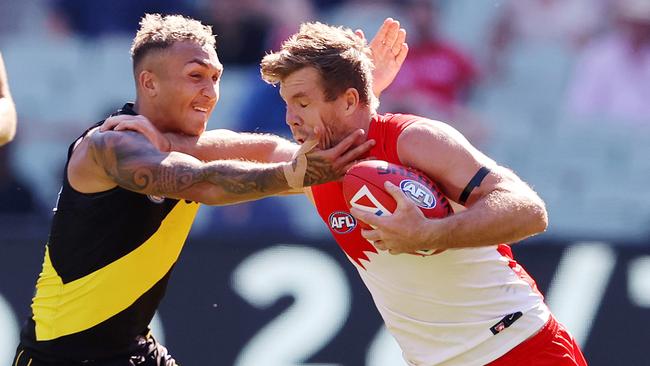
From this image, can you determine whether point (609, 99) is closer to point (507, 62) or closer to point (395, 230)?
point (507, 62)

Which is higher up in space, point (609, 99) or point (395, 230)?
point (395, 230)

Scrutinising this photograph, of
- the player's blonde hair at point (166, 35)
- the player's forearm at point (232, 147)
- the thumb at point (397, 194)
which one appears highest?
the player's blonde hair at point (166, 35)

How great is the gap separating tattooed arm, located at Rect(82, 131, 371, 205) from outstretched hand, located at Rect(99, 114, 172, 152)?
39 mm

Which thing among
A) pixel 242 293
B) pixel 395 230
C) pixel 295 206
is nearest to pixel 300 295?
pixel 242 293

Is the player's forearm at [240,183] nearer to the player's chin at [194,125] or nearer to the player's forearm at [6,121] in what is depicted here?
the player's chin at [194,125]

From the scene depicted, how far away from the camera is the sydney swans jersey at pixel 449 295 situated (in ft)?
15.3

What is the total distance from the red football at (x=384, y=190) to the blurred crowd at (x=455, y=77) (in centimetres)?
496

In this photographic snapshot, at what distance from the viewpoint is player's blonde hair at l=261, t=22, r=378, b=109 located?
183 inches

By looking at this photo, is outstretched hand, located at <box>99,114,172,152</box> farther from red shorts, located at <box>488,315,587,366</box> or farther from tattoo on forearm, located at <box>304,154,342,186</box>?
red shorts, located at <box>488,315,587,366</box>

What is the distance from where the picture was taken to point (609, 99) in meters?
9.78

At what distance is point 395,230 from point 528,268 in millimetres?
3479

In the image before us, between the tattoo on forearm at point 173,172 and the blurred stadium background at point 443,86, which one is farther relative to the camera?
the blurred stadium background at point 443,86

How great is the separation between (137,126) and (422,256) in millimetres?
1293

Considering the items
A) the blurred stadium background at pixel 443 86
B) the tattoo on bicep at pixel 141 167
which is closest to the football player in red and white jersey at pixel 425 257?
the tattoo on bicep at pixel 141 167
